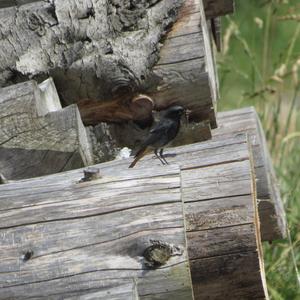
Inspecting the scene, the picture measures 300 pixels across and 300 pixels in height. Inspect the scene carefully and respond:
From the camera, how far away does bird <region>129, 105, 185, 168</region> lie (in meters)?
4.18

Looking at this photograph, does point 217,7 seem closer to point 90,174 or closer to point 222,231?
point 222,231

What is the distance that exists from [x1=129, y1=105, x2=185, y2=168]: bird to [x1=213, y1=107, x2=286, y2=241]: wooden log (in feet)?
0.80

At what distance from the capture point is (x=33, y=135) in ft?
13.2

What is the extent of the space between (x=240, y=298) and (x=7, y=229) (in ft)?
3.38

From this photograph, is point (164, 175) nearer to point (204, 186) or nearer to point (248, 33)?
point (204, 186)

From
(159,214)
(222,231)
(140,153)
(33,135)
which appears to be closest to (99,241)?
(159,214)

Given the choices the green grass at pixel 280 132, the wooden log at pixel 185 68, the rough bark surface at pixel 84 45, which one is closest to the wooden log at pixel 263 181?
the green grass at pixel 280 132

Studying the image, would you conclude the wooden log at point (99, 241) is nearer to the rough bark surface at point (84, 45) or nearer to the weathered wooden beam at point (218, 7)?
the rough bark surface at point (84, 45)

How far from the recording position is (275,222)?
4.63 meters

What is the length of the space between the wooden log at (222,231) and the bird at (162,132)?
443 mm

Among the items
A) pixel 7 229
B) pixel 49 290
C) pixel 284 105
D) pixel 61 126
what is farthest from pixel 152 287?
pixel 284 105

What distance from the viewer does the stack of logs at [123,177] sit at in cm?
304

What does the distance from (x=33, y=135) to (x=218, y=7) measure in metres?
1.98

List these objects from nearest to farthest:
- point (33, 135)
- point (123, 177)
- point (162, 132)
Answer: point (123, 177)
point (33, 135)
point (162, 132)
